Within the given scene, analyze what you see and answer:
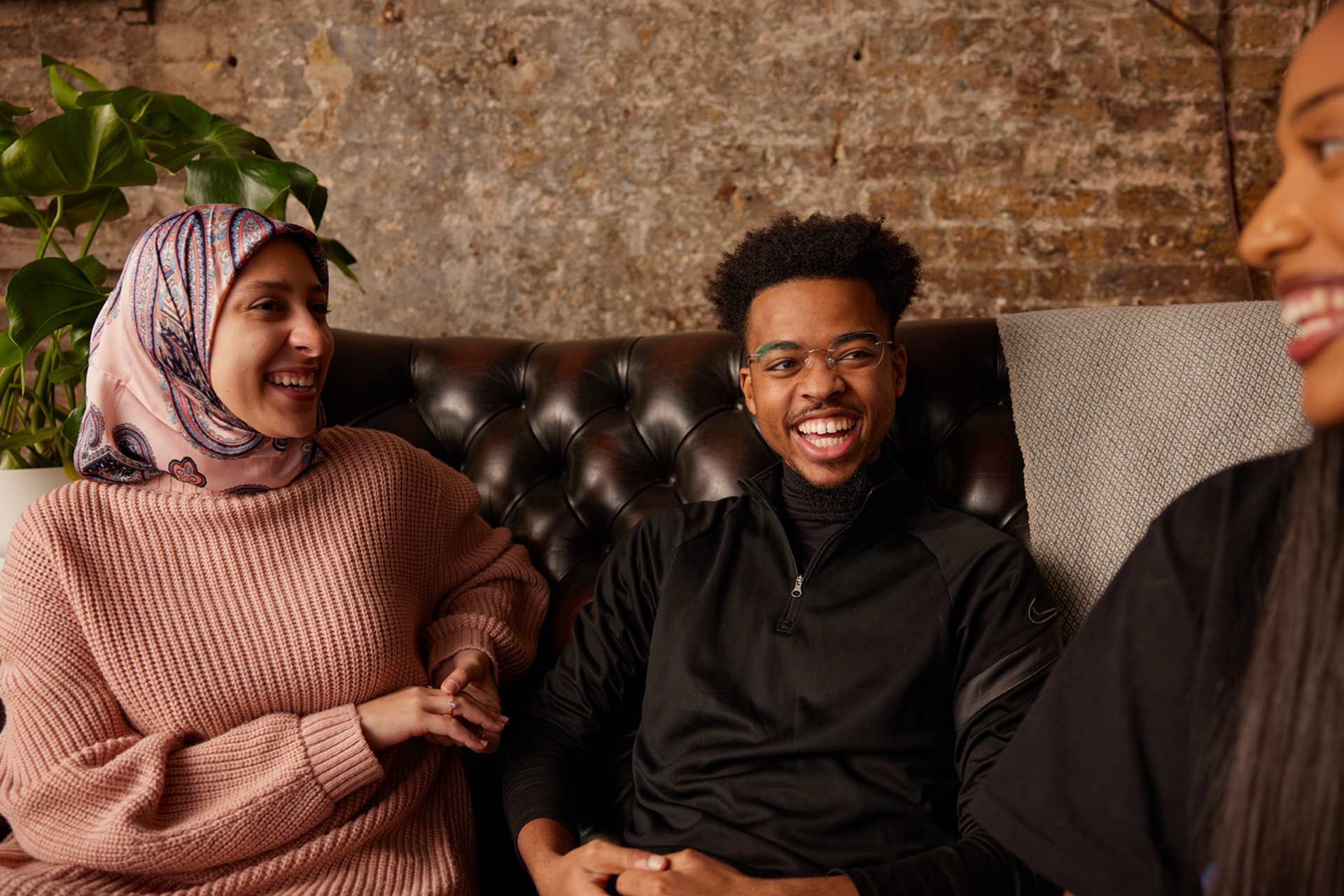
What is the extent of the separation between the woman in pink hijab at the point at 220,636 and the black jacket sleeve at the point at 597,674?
10cm

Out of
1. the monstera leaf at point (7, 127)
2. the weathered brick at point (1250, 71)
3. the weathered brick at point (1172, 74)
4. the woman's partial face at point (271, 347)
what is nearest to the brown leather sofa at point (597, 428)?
the woman's partial face at point (271, 347)

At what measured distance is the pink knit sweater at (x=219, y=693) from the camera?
1216 millimetres

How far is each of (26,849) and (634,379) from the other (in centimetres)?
120

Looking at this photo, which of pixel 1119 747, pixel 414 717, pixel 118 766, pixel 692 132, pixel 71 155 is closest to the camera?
pixel 1119 747

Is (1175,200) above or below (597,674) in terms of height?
above

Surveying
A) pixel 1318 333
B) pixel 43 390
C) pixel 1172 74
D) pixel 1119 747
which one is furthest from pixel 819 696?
pixel 1172 74

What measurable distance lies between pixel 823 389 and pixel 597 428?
0.59 metres

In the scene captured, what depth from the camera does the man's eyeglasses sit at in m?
1.42

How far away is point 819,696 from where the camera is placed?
1305mm

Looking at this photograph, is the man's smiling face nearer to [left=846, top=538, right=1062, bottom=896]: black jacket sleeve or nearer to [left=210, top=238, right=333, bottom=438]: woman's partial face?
[left=846, top=538, right=1062, bottom=896]: black jacket sleeve

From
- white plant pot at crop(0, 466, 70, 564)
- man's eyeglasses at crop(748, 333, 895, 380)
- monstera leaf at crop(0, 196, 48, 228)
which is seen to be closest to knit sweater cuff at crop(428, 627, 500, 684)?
man's eyeglasses at crop(748, 333, 895, 380)

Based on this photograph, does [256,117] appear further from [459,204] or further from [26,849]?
[26,849]

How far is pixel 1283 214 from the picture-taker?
25.7 inches

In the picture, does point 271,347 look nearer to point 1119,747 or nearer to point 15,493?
point 15,493
